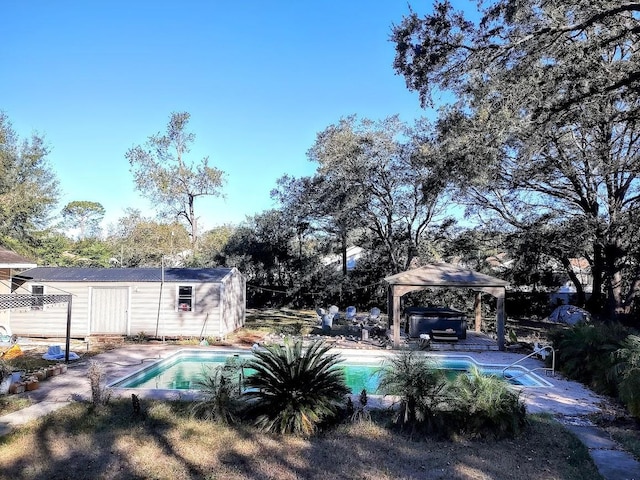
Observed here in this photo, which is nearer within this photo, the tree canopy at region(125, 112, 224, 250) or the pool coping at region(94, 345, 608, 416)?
the pool coping at region(94, 345, 608, 416)

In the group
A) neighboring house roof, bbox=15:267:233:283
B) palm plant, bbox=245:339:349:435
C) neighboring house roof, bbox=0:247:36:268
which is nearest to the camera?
palm plant, bbox=245:339:349:435

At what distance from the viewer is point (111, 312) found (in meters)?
16.1

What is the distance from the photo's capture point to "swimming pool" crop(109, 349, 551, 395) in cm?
983

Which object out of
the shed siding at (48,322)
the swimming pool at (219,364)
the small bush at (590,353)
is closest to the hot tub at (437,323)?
the swimming pool at (219,364)

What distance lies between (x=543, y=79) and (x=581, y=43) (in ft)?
3.20

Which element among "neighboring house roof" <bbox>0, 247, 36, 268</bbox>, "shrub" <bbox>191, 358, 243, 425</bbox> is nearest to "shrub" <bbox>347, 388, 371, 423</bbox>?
"shrub" <bbox>191, 358, 243, 425</bbox>

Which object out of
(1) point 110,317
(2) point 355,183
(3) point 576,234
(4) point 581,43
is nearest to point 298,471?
(4) point 581,43

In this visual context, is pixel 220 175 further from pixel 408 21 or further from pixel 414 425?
pixel 414 425

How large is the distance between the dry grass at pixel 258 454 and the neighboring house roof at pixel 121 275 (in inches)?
387

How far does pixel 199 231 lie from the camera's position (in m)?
32.9

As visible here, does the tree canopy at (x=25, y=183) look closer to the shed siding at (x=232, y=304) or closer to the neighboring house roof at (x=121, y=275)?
the neighboring house roof at (x=121, y=275)

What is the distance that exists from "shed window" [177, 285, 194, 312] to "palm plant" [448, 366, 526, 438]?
38.6ft

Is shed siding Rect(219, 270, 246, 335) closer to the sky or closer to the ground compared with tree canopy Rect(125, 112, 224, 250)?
closer to the ground

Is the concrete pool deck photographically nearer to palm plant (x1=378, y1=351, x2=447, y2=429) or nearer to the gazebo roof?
palm plant (x1=378, y1=351, x2=447, y2=429)
